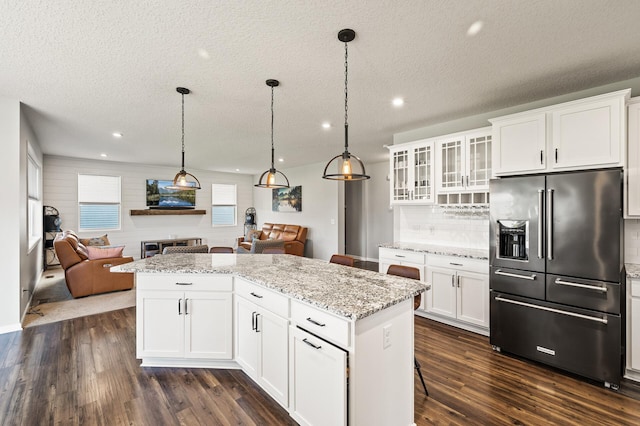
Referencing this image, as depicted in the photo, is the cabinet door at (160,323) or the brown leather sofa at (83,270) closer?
the cabinet door at (160,323)

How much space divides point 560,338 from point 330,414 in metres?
2.26

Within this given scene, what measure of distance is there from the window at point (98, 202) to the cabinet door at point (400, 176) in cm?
709

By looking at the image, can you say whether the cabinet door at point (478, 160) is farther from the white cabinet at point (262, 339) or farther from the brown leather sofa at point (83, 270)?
the brown leather sofa at point (83, 270)

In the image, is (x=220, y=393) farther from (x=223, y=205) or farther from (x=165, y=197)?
(x=223, y=205)

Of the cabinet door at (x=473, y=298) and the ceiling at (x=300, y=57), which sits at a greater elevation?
the ceiling at (x=300, y=57)

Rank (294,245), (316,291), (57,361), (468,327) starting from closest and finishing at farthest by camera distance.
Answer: (316,291), (57,361), (468,327), (294,245)

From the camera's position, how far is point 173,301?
2555 mm

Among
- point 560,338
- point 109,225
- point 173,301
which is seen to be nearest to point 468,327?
point 560,338

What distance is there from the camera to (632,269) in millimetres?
2535

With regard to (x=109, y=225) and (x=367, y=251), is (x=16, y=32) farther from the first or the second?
(x=367, y=251)

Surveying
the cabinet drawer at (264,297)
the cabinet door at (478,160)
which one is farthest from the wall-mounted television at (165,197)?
the cabinet door at (478,160)

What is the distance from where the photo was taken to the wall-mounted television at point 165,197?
806cm

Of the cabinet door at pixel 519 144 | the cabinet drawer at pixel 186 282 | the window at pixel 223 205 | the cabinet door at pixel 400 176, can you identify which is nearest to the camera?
the cabinet drawer at pixel 186 282

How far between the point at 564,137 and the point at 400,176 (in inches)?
77.1
